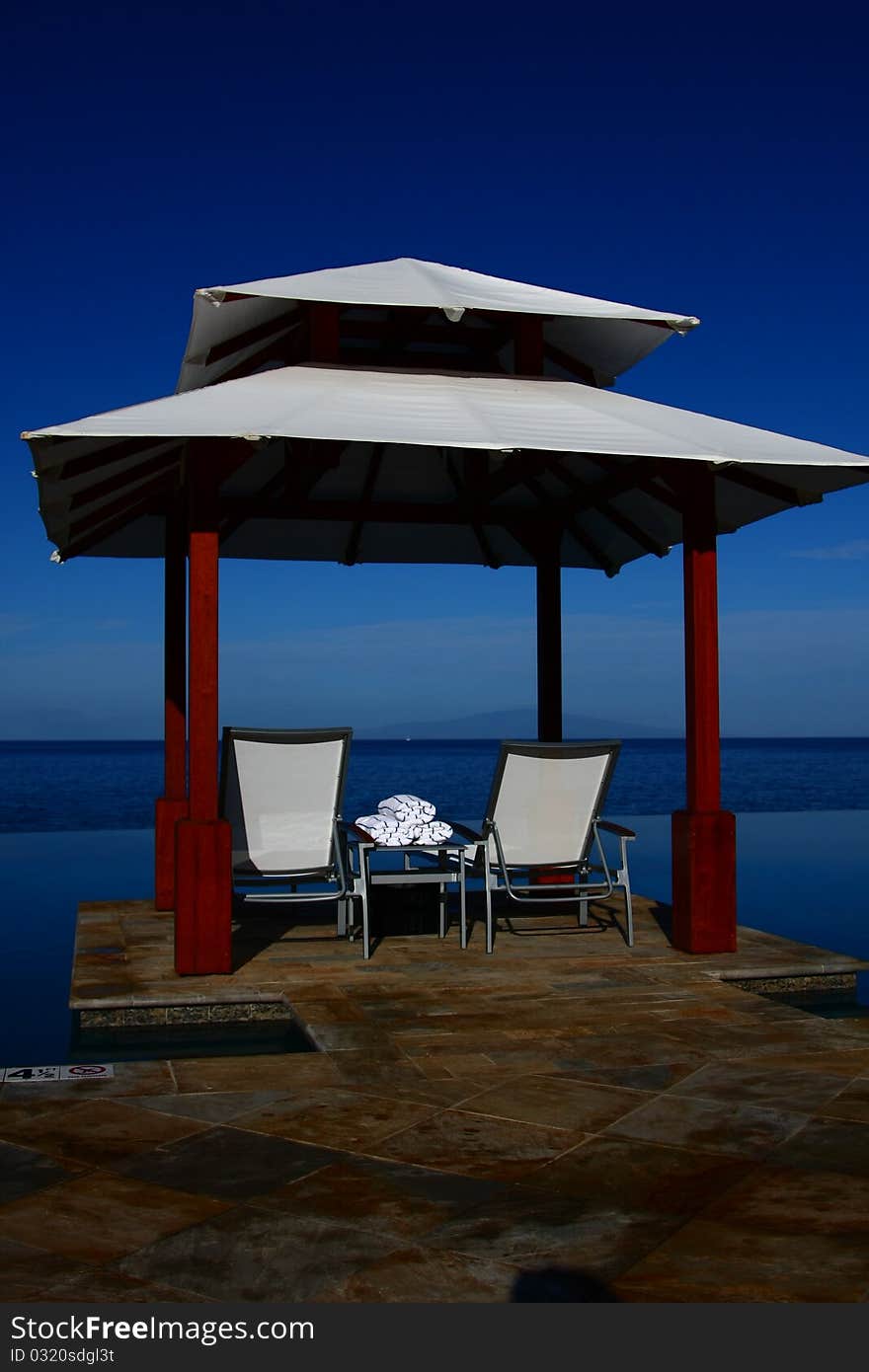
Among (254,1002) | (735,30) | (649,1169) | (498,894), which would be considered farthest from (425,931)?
(735,30)

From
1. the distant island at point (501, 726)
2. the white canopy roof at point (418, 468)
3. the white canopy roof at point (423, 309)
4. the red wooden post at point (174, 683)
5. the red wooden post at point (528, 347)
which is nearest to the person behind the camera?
the white canopy roof at point (418, 468)

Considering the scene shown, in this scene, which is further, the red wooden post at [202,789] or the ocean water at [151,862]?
the ocean water at [151,862]

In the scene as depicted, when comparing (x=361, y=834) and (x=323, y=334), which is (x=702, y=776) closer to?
(x=361, y=834)

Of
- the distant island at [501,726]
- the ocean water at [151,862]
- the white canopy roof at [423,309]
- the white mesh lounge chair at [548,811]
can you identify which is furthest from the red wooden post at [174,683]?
the distant island at [501,726]

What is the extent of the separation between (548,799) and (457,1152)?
3231mm

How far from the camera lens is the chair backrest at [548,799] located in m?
6.09

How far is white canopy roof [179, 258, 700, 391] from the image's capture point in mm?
6137

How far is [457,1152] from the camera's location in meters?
3.04

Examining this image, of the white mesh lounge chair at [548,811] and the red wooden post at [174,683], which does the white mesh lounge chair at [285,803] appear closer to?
the white mesh lounge chair at [548,811]

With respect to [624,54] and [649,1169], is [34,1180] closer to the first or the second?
[649,1169]

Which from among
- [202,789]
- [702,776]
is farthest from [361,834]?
[702,776]

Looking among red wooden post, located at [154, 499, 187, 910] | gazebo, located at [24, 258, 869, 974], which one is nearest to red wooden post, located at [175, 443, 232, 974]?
gazebo, located at [24, 258, 869, 974]

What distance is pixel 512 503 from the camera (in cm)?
845

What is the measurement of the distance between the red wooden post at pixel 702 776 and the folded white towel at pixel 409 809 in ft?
4.13
